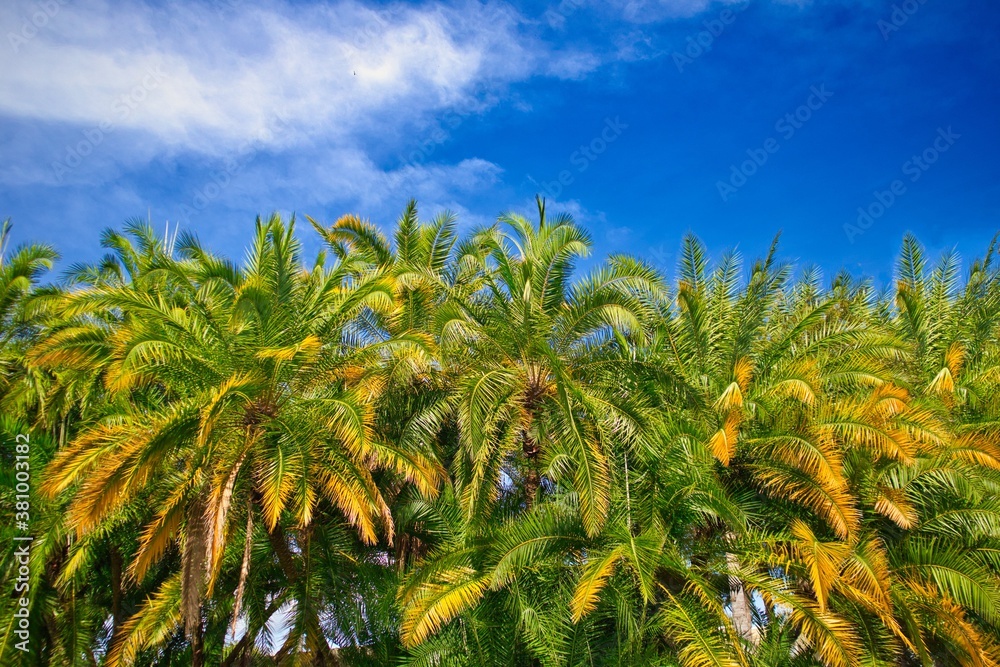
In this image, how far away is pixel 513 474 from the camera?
1658 centimetres

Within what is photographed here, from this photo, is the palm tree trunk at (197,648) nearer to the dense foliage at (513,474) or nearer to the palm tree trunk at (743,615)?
the dense foliage at (513,474)

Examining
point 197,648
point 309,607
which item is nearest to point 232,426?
point 309,607

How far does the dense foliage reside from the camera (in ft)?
41.7

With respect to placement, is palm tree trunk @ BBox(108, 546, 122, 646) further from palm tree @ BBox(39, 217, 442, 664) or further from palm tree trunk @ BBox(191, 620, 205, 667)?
palm tree @ BBox(39, 217, 442, 664)

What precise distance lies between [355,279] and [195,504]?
525cm

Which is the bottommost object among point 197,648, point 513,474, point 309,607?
point 197,648

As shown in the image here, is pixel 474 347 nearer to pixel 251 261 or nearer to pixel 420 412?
pixel 420 412

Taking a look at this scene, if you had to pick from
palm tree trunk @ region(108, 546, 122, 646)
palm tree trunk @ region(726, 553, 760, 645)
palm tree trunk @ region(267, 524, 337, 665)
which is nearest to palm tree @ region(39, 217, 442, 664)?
palm tree trunk @ region(267, 524, 337, 665)

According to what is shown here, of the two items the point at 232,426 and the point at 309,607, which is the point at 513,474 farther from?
the point at 232,426

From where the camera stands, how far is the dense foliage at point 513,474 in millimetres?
12711

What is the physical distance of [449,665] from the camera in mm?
13867

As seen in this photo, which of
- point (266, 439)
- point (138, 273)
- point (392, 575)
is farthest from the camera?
point (138, 273)

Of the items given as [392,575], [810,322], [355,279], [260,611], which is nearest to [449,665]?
[392,575]

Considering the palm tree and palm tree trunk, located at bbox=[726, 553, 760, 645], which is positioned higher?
the palm tree
